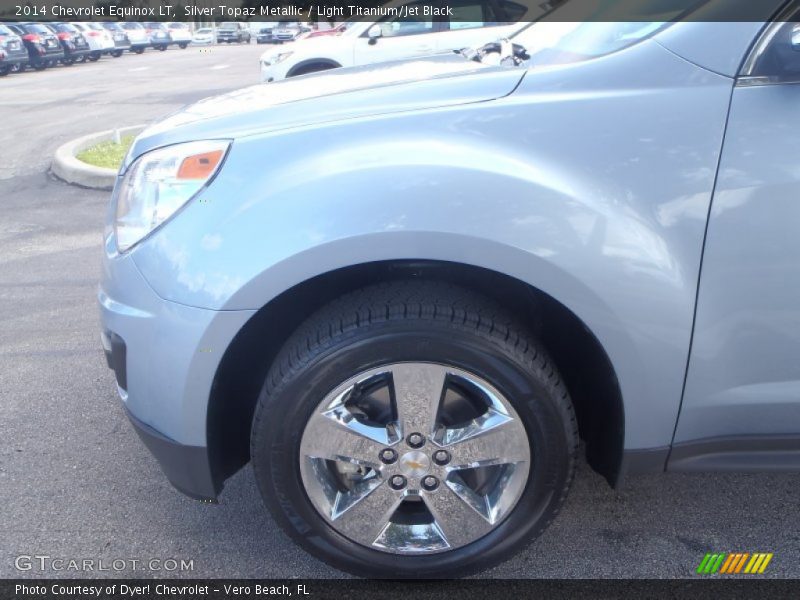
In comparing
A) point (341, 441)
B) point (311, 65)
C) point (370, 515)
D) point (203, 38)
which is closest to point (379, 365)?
point (341, 441)

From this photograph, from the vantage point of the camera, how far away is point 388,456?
2062 millimetres

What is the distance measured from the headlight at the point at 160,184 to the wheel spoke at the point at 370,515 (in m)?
0.96

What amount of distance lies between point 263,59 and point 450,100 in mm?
9420

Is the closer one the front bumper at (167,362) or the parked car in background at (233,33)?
the front bumper at (167,362)

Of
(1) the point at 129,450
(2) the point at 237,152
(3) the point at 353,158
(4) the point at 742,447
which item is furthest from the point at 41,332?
(4) the point at 742,447

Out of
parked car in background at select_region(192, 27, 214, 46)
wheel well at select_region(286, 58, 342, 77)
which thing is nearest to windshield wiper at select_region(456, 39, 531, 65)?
wheel well at select_region(286, 58, 342, 77)

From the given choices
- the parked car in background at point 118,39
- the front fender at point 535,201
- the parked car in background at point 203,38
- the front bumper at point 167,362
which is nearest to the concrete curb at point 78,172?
the front bumper at point 167,362

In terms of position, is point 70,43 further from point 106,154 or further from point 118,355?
point 118,355

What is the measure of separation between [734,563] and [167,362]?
1.81m

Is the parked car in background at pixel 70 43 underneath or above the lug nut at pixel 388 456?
underneath

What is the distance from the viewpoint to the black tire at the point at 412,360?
1914 millimetres

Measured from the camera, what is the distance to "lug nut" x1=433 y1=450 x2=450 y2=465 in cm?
206

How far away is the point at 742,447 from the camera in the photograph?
2.02 m

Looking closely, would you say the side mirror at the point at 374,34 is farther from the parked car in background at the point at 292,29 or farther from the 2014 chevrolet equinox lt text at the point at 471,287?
the 2014 chevrolet equinox lt text at the point at 471,287
